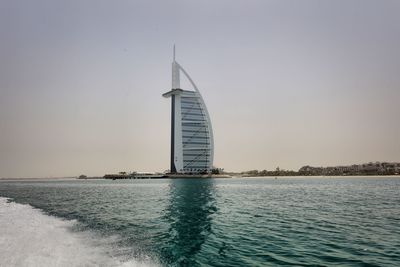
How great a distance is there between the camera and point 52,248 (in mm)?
17531

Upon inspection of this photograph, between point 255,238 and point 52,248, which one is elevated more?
point 52,248

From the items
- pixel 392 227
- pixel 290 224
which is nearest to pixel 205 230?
pixel 290 224

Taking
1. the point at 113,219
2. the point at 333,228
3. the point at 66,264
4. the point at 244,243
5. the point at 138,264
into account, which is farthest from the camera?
→ the point at 113,219

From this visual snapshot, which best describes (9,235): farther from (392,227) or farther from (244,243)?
(392,227)

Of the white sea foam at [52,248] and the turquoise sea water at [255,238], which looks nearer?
the white sea foam at [52,248]

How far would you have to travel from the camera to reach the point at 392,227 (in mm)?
25531

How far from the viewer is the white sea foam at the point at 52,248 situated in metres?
14.9

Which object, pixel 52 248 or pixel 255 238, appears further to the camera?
pixel 255 238

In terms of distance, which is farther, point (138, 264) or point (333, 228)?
point (333, 228)

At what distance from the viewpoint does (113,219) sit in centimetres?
3228

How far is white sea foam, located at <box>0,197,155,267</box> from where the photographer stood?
14.9 metres

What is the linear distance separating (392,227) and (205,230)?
14.4 m

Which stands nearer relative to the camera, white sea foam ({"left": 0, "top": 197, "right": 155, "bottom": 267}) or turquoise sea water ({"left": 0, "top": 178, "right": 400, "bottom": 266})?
white sea foam ({"left": 0, "top": 197, "right": 155, "bottom": 267})

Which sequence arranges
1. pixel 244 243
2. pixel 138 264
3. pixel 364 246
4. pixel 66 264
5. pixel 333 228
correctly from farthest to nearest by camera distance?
pixel 333 228 → pixel 244 243 → pixel 364 246 → pixel 138 264 → pixel 66 264
